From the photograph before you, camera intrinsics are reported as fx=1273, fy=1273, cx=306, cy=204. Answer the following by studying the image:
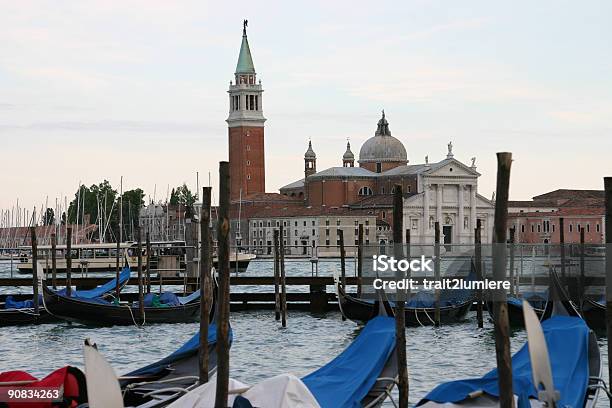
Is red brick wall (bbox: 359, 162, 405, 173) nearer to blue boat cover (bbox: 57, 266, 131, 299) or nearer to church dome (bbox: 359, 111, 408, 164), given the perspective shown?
church dome (bbox: 359, 111, 408, 164)

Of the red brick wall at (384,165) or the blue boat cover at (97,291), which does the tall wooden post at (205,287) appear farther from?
the red brick wall at (384,165)

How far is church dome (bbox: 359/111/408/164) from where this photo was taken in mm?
70188

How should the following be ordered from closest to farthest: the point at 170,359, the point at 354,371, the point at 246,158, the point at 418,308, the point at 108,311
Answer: the point at 354,371 → the point at 170,359 → the point at 108,311 → the point at 418,308 → the point at 246,158

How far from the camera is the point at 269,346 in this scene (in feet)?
47.7

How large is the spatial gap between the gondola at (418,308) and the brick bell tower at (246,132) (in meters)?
48.9

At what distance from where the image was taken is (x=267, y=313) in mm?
18234

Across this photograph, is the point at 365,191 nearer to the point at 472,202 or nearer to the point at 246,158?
the point at 472,202

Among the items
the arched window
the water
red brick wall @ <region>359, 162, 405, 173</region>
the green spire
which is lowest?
the water

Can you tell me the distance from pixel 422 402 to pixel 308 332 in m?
9.14

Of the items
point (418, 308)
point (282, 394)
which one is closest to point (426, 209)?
point (418, 308)

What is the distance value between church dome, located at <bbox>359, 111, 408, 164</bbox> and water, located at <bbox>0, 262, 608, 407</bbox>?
52573mm

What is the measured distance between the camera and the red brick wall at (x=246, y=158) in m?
65.9

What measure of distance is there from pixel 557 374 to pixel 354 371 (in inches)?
46.4

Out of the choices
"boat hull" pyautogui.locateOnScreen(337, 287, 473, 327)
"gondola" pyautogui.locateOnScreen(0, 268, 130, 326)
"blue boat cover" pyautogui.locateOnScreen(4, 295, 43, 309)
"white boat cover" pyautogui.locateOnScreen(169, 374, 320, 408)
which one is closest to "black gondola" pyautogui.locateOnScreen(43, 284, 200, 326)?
"gondola" pyautogui.locateOnScreen(0, 268, 130, 326)
